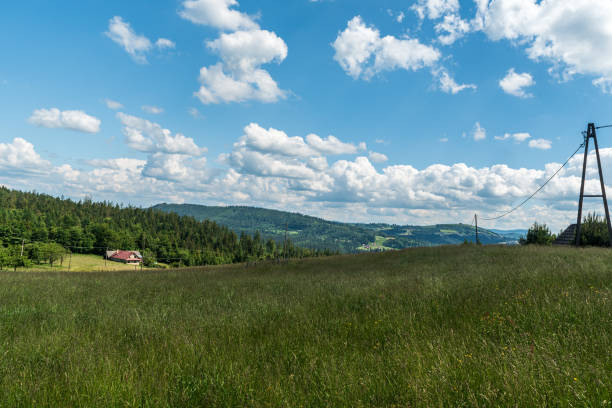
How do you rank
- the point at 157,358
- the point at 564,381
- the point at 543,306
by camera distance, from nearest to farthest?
1. the point at 564,381
2. the point at 157,358
3. the point at 543,306

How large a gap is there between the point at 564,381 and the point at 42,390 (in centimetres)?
541

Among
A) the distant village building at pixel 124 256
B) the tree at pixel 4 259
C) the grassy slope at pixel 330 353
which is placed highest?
the grassy slope at pixel 330 353

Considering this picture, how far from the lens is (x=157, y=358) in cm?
417

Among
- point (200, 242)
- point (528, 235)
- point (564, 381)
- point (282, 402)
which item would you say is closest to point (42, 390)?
point (282, 402)

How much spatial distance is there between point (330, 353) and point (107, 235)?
175 metres

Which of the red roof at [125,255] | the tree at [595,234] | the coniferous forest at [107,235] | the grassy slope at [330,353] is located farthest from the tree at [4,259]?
the tree at [595,234]

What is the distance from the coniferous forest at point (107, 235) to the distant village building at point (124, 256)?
161 inches

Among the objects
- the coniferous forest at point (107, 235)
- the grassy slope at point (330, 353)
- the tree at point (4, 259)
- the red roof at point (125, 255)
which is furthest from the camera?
the red roof at point (125, 255)

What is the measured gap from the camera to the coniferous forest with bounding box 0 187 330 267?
12294 centimetres

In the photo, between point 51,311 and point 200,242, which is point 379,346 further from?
point 200,242

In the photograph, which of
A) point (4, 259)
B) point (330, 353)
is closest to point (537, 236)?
point (330, 353)

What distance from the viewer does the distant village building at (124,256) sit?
466 feet

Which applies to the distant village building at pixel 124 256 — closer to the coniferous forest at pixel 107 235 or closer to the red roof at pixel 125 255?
the red roof at pixel 125 255

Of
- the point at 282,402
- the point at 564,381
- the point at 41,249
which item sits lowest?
the point at 41,249
